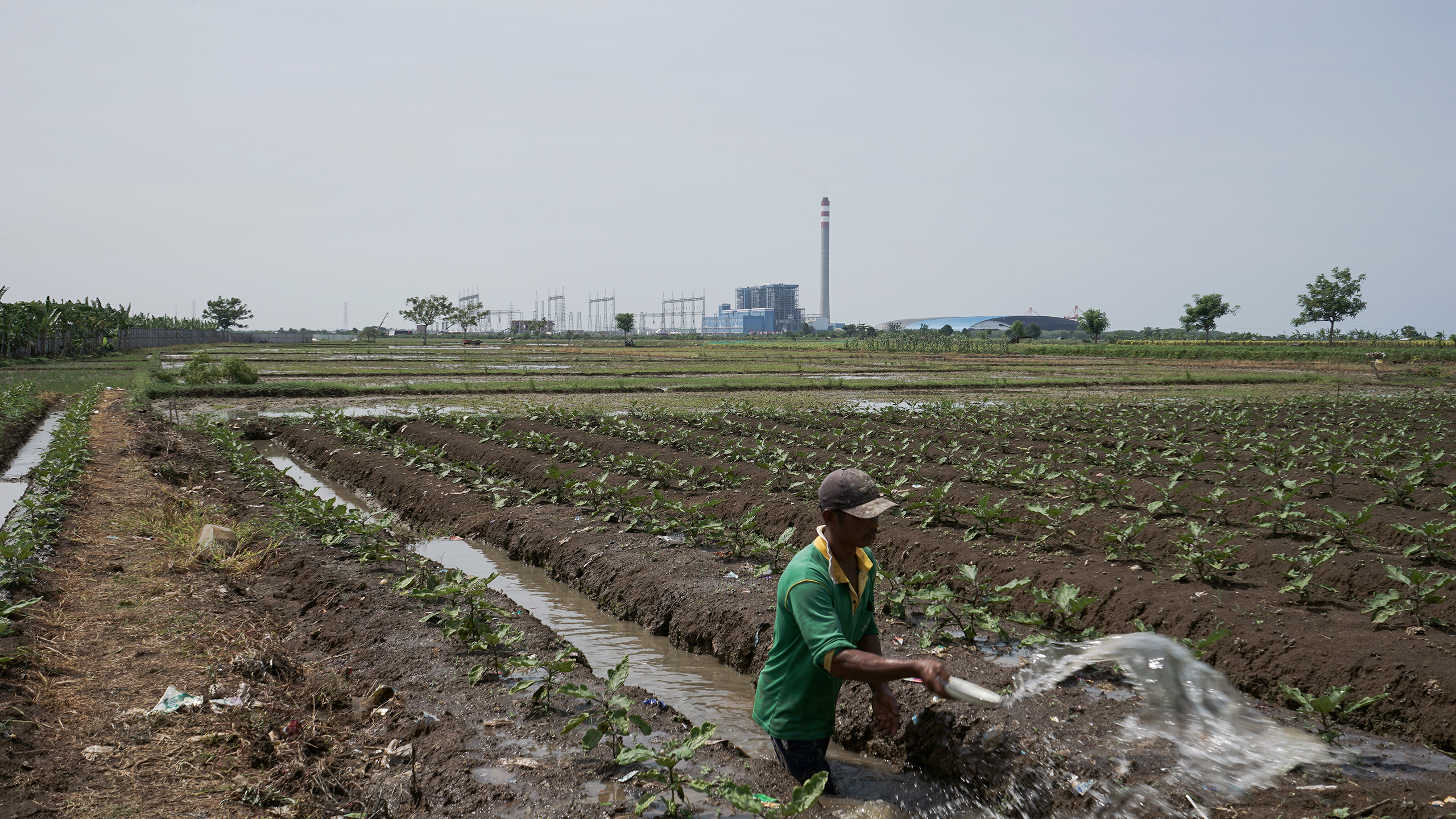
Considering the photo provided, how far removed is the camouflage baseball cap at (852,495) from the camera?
340cm

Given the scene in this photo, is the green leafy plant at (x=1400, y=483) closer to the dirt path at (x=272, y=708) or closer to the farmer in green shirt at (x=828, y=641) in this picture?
the farmer in green shirt at (x=828, y=641)

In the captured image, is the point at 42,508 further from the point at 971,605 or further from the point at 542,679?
the point at 971,605

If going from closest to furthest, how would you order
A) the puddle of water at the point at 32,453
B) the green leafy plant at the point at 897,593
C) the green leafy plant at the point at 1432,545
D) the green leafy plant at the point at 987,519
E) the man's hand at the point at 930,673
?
the man's hand at the point at 930,673, the green leafy plant at the point at 897,593, the green leafy plant at the point at 1432,545, the green leafy plant at the point at 987,519, the puddle of water at the point at 32,453

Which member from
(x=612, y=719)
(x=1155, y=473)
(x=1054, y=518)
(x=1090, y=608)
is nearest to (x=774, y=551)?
(x=1054, y=518)

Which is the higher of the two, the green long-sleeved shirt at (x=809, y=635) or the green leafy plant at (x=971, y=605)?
the green long-sleeved shirt at (x=809, y=635)

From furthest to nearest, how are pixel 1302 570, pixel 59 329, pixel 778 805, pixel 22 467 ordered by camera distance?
1. pixel 59 329
2. pixel 22 467
3. pixel 1302 570
4. pixel 778 805

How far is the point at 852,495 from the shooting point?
342 cm

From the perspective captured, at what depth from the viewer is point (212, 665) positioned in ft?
17.7

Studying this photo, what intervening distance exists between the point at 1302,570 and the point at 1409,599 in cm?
104

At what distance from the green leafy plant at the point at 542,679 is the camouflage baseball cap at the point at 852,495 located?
193 centimetres

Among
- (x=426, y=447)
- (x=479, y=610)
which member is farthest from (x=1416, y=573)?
(x=426, y=447)

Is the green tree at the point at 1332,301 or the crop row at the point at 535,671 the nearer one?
the crop row at the point at 535,671

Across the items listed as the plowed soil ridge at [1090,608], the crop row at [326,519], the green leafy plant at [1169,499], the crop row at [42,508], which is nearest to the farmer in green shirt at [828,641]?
the plowed soil ridge at [1090,608]

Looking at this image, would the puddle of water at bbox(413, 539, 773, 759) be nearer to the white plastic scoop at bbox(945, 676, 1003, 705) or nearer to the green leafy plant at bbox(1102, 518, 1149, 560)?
the white plastic scoop at bbox(945, 676, 1003, 705)
